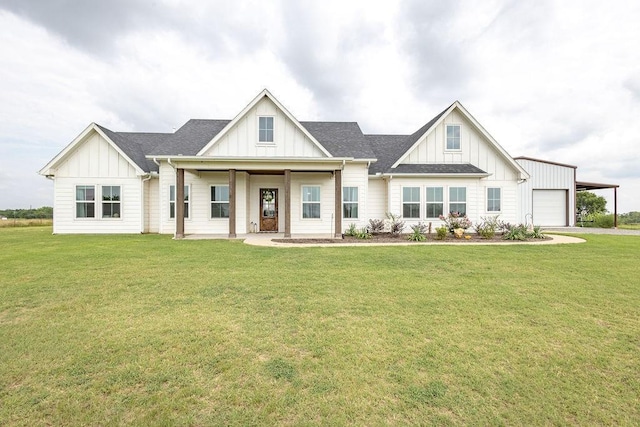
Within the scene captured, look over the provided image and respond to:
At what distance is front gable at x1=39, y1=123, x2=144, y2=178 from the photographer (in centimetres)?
1532

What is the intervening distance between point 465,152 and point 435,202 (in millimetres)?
3606

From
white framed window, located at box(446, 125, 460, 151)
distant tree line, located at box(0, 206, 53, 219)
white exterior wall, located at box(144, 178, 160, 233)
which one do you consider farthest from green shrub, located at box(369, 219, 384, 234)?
distant tree line, located at box(0, 206, 53, 219)

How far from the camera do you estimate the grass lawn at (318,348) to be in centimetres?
227

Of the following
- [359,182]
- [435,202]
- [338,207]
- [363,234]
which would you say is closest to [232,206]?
[338,207]

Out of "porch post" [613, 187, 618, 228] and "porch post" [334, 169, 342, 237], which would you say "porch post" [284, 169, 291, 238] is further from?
"porch post" [613, 187, 618, 228]

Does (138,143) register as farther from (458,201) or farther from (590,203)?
(590,203)

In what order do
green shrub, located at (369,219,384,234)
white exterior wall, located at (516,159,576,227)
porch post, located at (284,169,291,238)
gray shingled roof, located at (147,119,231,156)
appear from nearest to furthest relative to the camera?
1. porch post, located at (284,169,291,238)
2. green shrub, located at (369,219,384,234)
3. gray shingled roof, located at (147,119,231,156)
4. white exterior wall, located at (516,159,576,227)

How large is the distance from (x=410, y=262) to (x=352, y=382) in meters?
5.82

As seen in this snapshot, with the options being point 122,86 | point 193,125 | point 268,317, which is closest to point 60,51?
point 122,86

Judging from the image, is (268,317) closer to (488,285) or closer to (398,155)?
(488,285)

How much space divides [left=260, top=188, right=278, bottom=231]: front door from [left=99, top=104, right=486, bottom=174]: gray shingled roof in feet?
13.4

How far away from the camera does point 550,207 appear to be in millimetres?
20938

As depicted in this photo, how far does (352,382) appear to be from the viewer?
2.60 m

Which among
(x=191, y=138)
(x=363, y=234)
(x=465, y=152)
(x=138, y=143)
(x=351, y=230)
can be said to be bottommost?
(x=363, y=234)
